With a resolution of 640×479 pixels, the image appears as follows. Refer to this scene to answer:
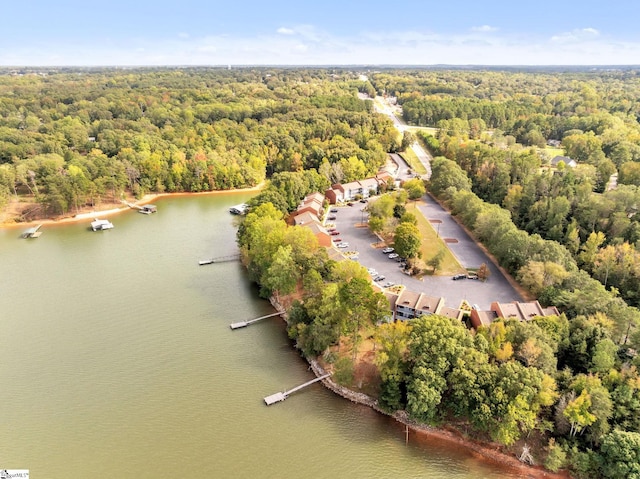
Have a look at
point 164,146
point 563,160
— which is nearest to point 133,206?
point 164,146

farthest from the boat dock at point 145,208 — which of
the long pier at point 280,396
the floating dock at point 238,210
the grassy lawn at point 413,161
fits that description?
the grassy lawn at point 413,161

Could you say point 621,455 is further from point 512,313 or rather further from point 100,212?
point 100,212

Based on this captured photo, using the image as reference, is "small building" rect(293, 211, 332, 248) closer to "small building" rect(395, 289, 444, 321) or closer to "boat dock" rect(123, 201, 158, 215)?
"small building" rect(395, 289, 444, 321)

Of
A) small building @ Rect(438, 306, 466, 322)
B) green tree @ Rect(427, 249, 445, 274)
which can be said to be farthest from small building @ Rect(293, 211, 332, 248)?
small building @ Rect(438, 306, 466, 322)

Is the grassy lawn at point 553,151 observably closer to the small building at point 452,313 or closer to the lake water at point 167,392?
the small building at point 452,313

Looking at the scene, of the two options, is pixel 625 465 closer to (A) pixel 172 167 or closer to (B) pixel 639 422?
(B) pixel 639 422

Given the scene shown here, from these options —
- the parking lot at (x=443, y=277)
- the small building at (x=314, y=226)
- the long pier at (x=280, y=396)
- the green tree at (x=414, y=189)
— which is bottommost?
the long pier at (x=280, y=396)
